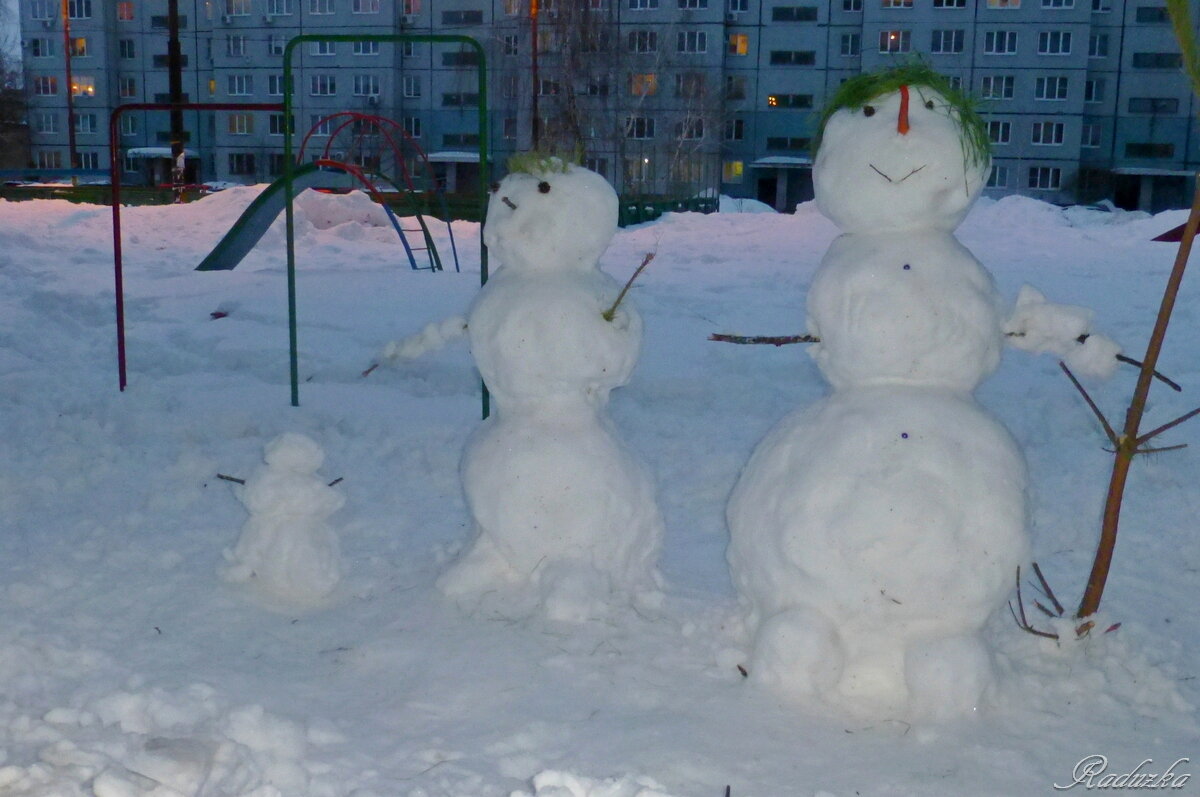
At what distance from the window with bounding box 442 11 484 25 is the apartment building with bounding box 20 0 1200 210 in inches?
1.5

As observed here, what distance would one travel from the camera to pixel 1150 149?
36.2 metres

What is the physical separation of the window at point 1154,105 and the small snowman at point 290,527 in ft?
123

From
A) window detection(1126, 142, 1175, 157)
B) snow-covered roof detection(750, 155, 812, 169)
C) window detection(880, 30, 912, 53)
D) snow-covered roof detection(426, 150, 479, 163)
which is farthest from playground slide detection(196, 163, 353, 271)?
window detection(1126, 142, 1175, 157)

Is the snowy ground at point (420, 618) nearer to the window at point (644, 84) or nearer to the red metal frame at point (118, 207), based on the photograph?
the red metal frame at point (118, 207)

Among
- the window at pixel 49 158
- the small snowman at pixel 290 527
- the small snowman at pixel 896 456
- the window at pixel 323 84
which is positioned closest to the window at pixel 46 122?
the window at pixel 49 158

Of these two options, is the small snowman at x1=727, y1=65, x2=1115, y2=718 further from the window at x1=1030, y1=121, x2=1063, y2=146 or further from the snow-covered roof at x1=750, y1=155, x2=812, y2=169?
the window at x1=1030, y1=121, x2=1063, y2=146

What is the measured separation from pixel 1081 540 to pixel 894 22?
1270 inches

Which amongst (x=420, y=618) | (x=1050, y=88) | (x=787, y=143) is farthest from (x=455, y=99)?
(x=420, y=618)

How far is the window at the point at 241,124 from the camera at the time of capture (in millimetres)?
38528

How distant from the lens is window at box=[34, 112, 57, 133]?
41.8 metres

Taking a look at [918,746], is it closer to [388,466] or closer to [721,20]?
[388,466]

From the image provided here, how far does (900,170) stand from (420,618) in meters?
2.00

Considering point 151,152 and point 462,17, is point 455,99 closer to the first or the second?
point 462,17

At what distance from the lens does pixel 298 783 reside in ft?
9.11
